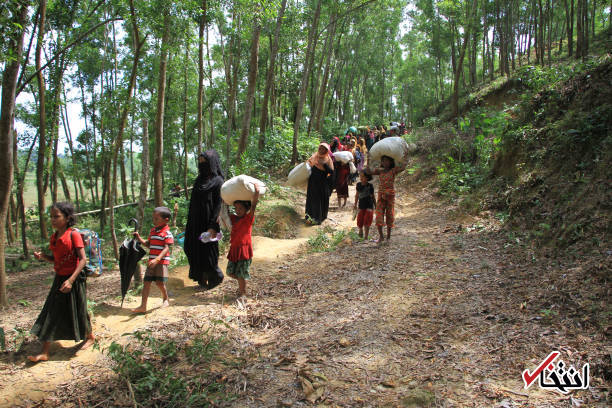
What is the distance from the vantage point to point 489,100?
15086 mm

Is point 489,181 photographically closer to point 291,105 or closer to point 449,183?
point 449,183

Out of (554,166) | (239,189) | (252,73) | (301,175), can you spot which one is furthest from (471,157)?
(239,189)

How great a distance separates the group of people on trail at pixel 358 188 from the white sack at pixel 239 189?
2261 millimetres

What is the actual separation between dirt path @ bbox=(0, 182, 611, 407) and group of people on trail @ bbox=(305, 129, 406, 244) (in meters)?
0.81

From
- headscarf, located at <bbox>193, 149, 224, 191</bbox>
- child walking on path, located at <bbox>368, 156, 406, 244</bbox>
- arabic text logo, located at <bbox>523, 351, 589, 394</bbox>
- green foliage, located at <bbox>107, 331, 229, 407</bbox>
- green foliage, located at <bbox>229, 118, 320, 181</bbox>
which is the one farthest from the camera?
green foliage, located at <bbox>229, 118, 320, 181</bbox>

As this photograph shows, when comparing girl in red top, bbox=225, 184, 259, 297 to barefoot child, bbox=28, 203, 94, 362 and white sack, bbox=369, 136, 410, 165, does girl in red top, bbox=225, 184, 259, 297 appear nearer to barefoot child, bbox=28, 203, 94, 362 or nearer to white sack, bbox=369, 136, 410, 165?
barefoot child, bbox=28, 203, 94, 362

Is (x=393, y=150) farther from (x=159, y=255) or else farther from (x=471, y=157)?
(x=471, y=157)

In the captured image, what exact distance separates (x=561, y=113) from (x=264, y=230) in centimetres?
Result: 570

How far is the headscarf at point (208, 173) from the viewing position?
4641 millimetres

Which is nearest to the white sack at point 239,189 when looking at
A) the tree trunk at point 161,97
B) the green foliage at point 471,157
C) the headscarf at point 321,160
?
the headscarf at point 321,160

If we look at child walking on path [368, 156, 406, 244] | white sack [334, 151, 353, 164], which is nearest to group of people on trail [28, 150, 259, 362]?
child walking on path [368, 156, 406, 244]

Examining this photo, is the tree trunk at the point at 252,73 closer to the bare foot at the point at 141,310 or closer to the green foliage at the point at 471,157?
the green foliage at the point at 471,157

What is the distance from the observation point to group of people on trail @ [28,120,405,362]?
10.8 feet

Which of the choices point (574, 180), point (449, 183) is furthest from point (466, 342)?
point (449, 183)
